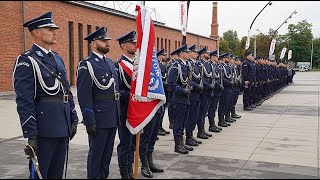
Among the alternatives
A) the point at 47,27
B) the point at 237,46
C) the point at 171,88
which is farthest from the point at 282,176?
the point at 237,46

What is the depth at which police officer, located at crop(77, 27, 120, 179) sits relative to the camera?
4191 mm

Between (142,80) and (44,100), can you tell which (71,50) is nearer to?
(142,80)

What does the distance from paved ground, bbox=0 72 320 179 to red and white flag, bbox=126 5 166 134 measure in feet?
3.14

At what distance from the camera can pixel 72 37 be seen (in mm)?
22734

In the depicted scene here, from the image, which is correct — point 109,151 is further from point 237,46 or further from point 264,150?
point 237,46

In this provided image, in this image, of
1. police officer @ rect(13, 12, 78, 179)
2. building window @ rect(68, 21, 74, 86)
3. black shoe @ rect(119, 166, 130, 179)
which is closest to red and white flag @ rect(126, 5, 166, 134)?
black shoe @ rect(119, 166, 130, 179)

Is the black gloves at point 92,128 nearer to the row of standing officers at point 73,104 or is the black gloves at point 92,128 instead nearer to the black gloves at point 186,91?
the row of standing officers at point 73,104

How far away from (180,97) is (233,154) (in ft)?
4.62

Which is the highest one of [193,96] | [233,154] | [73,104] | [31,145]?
[73,104]

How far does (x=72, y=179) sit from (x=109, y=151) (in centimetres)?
84

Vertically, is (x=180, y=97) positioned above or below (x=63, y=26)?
below

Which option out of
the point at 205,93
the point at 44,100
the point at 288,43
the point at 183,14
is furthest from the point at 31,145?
the point at 288,43

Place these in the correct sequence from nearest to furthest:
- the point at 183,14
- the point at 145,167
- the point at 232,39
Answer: the point at 145,167
the point at 183,14
the point at 232,39

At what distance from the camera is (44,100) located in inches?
145
